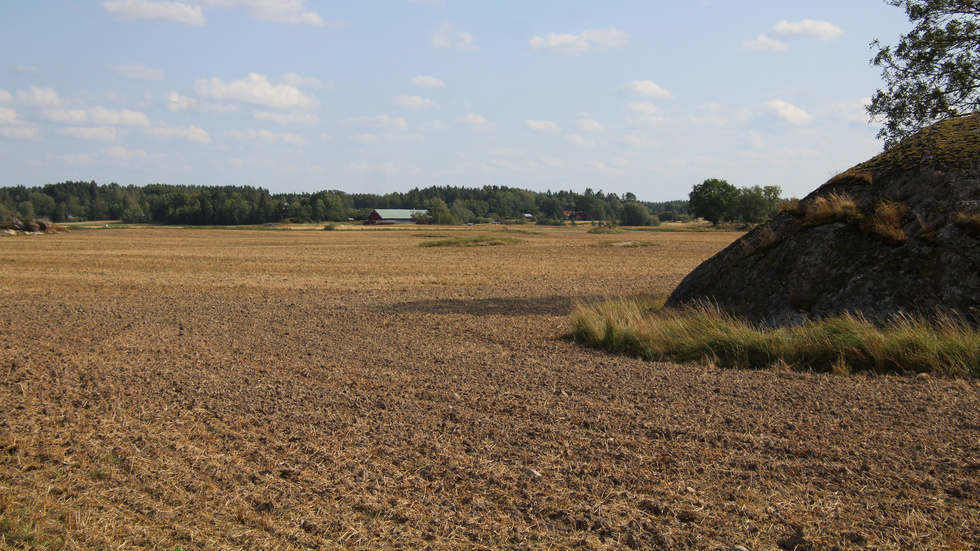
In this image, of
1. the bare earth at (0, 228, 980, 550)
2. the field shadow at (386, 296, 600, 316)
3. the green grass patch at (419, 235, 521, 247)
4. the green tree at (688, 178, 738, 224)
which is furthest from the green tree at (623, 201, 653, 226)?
the bare earth at (0, 228, 980, 550)

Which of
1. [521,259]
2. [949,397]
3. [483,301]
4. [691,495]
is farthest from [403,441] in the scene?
[521,259]

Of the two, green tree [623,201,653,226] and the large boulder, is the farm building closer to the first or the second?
green tree [623,201,653,226]

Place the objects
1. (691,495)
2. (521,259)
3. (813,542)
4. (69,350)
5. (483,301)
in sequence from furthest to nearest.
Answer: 1. (521,259)
2. (483,301)
3. (69,350)
4. (691,495)
5. (813,542)

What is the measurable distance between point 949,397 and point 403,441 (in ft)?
18.8

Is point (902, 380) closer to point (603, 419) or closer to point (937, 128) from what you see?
point (603, 419)

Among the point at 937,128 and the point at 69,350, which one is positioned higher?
the point at 937,128

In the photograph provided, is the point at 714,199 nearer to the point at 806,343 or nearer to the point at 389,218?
the point at 389,218

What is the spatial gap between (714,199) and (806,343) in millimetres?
114240

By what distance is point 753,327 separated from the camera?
10.7 metres

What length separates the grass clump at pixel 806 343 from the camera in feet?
26.2

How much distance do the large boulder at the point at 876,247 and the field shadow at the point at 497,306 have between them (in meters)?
3.77

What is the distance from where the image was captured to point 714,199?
11612 centimetres

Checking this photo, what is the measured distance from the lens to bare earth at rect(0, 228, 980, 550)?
14.2 feet

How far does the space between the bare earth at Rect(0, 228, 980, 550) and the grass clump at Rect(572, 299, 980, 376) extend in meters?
0.57
